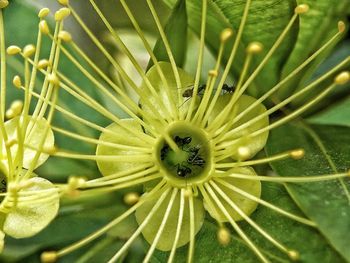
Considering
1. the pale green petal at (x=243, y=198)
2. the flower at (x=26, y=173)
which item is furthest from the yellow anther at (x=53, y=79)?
the pale green petal at (x=243, y=198)

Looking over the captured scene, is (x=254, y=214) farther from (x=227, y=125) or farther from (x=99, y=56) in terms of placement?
(x=99, y=56)

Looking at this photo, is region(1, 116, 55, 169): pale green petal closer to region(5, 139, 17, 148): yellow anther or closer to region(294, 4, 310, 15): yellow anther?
region(5, 139, 17, 148): yellow anther

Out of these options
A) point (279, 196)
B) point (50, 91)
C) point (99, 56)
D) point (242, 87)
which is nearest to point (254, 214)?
point (279, 196)

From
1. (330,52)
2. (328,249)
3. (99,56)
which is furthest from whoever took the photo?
(99,56)

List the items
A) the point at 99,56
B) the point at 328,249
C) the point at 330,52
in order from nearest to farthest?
the point at 328,249
the point at 330,52
the point at 99,56

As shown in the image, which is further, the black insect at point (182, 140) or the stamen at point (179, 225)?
the black insect at point (182, 140)

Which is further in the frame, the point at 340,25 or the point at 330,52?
the point at 330,52

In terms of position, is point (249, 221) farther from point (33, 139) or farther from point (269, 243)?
point (33, 139)

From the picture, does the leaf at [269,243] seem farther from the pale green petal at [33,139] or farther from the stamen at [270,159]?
the pale green petal at [33,139]
